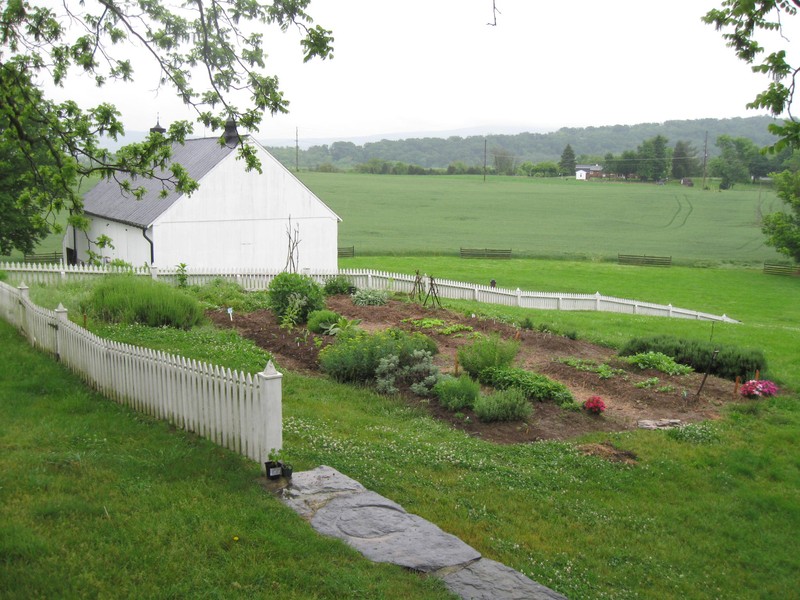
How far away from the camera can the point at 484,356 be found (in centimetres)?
1158

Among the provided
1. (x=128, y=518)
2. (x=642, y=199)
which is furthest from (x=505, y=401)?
(x=642, y=199)

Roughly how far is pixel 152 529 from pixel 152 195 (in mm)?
26320

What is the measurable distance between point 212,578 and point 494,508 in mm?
2908

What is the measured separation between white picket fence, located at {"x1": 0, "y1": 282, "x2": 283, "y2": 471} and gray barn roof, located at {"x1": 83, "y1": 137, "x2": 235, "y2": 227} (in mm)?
17924

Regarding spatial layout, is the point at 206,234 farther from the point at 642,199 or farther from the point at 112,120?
the point at 642,199

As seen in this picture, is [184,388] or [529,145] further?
[529,145]

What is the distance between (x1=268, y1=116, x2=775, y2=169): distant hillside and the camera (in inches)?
6181

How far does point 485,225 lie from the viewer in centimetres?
6881

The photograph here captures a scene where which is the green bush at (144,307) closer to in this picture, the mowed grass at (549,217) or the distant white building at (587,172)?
the mowed grass at (549,217)

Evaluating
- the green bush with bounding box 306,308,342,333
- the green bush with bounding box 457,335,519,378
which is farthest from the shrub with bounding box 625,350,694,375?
the green bush with bounding box 306,308,342,333

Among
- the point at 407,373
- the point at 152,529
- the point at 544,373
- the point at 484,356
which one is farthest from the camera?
the point at 544,373

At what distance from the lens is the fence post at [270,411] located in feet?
22.8

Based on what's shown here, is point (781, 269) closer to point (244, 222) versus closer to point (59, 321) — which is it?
point (244, 222)

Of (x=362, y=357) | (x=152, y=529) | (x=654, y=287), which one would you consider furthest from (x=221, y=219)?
(x=152, y=529)
